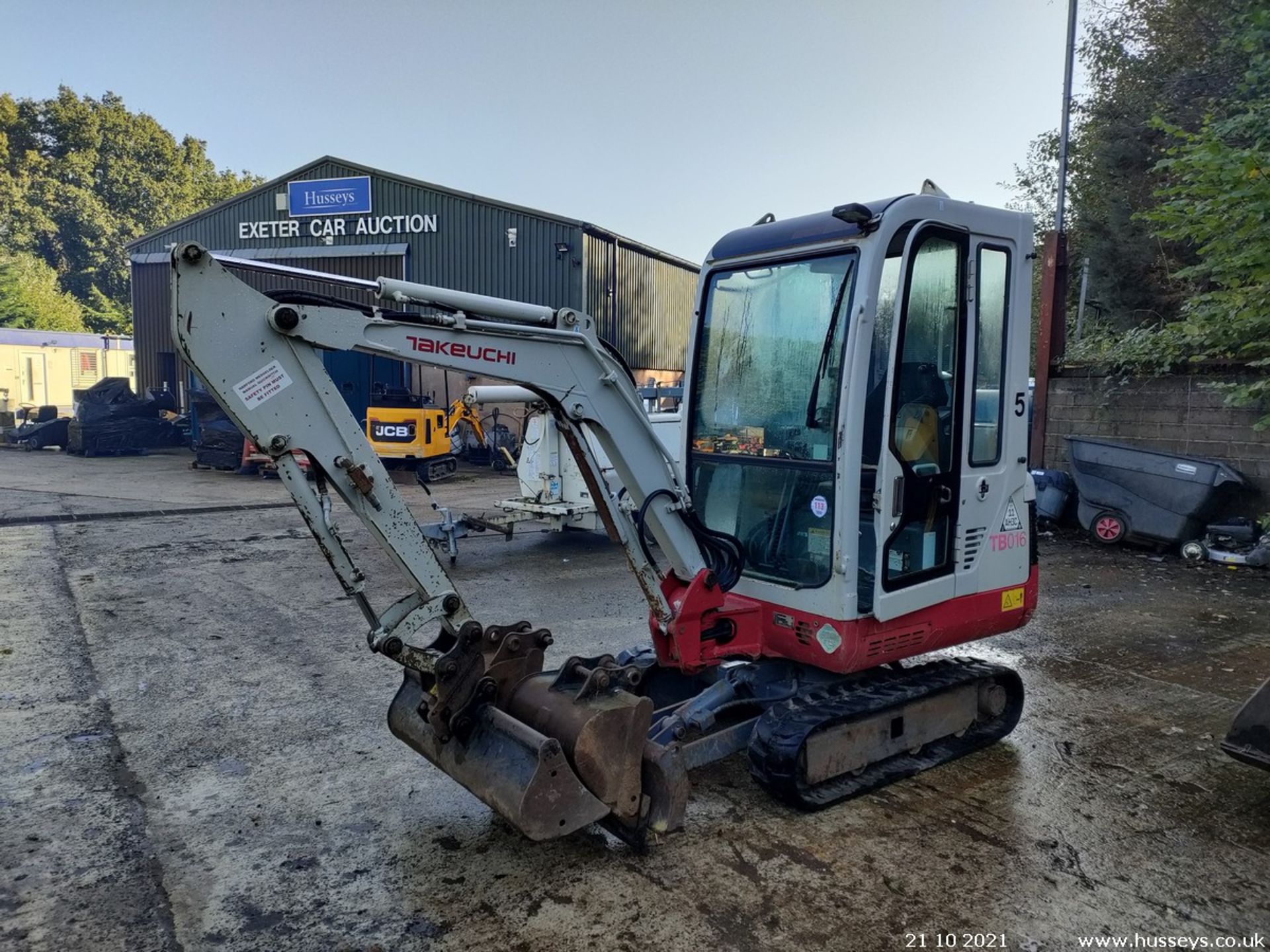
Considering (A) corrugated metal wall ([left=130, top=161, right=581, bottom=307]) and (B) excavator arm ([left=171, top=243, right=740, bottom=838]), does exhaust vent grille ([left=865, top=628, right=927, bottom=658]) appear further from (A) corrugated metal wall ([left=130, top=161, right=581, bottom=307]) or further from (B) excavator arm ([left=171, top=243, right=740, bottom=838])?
(A) corrugated metal wall ([left=130, top=161, right=581, bottom=307])

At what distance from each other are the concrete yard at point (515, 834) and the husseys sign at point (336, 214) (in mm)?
14797

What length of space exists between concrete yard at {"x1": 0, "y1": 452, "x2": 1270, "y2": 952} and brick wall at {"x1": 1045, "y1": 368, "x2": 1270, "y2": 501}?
11.9 ft

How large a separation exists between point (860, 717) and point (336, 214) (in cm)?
1974

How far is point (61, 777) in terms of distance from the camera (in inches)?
162

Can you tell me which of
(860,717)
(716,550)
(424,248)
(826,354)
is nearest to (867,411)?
(826,354)

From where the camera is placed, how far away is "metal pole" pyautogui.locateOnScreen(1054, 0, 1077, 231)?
43.4ft

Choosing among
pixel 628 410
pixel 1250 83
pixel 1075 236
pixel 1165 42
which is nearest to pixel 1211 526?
pixel 1250 83

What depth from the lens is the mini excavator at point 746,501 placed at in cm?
313

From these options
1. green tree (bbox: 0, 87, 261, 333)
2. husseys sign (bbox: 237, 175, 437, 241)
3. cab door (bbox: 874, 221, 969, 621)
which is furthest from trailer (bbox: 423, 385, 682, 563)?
green tree (bbox: 0, 87, 261, 333)

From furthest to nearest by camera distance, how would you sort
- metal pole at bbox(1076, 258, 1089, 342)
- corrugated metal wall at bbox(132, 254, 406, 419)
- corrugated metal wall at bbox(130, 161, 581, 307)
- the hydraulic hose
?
corrugated metal wall at bbox(132, 254, 406, 419) < corrugated metal wall at bbox(130, 161, 581, 307) < metal pole at bbox(1076, 258, 1089, 342) < the hydraulic hose

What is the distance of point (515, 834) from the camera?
11.8 ft

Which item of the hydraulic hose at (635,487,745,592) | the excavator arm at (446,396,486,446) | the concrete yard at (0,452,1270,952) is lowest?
the concrete yard at (0,452,1270,952)

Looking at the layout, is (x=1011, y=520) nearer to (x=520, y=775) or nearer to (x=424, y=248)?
(x=520, y=775)

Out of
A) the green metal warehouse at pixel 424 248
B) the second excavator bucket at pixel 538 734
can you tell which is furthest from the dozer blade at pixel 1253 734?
the green metal warehouse at pixel 424 248
